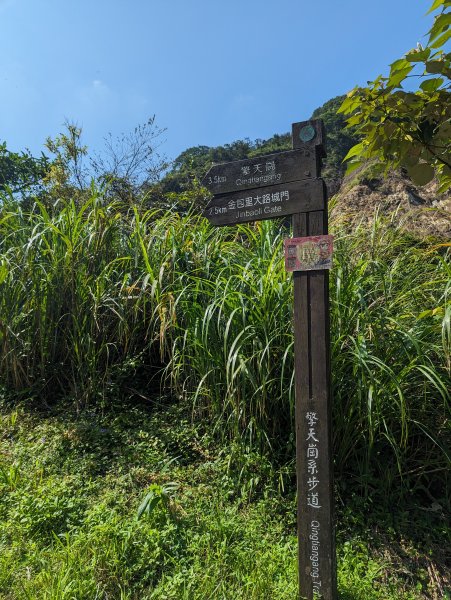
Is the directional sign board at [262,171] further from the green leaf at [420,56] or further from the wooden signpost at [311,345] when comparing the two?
the green leaf at [420,56]

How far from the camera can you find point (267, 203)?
2.56 meters

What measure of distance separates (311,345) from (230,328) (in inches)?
40.1

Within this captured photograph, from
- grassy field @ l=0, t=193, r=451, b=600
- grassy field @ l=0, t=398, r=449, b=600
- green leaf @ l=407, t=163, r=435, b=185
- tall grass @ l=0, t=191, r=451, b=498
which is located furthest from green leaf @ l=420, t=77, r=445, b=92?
grassy field @ l=0, t=398, r=449, b=600

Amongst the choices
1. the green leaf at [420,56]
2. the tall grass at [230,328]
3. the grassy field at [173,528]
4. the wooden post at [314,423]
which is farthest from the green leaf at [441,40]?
the grassy field at [173,528]

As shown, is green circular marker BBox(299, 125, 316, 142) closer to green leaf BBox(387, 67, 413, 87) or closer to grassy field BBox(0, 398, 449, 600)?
green leaf BBox(387, 67, 413, 87)

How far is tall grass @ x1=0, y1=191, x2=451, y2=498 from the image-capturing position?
301cm

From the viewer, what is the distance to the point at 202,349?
342cm

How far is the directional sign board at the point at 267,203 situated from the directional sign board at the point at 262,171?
0.11 ft

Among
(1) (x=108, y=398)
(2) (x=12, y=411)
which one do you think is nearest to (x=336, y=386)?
(1) (x=108, y=398)

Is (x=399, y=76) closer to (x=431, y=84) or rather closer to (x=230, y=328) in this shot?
(x=431, y=84)

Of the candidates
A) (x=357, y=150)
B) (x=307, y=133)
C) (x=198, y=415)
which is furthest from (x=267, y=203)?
(x=198, y=415)

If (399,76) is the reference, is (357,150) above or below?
below

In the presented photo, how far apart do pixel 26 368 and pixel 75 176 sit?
4.69m

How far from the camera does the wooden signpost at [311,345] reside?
230 centimetres
